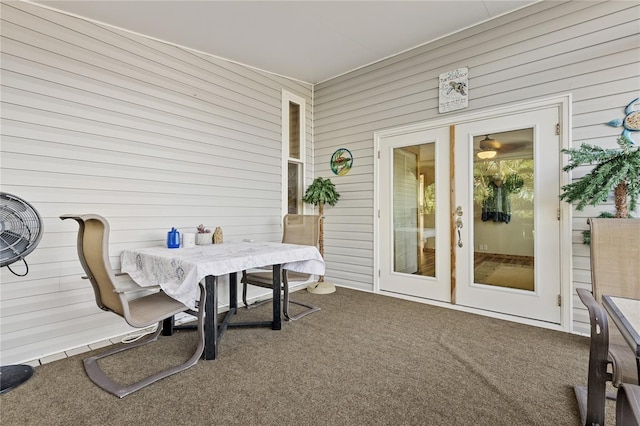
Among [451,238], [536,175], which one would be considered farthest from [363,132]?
[536,175]

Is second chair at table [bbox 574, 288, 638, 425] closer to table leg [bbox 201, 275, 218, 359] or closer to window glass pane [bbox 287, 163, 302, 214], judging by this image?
table leg [bbox 201, 275, 218, 359]

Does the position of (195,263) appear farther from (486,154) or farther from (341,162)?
(486,154)

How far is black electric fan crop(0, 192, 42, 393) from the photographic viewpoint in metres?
2.15

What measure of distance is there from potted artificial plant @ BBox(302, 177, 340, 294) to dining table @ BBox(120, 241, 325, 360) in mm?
1212

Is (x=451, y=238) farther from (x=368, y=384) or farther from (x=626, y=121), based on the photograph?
(x=368, y=384)

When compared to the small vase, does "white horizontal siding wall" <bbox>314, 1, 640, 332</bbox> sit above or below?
above

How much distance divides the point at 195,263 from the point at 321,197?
2.43m

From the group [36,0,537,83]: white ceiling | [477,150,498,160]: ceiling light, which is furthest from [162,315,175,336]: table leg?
[477,150,498,160]: ceiling light

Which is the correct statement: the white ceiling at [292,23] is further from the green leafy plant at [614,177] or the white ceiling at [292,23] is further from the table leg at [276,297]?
the table leg at [276,297]

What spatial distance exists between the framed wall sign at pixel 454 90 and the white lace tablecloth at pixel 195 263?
230cm

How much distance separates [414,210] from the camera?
400 cm

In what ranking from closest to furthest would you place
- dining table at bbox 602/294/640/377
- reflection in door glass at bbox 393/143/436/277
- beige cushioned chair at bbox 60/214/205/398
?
dining table at bbox 602/294/640/377, beige cushioned chair at bbox 60/214/205/398, reflection in door glass at bbox 393/143/436/277

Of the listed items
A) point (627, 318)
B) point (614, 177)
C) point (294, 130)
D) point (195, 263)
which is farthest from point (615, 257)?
point (294, 130)

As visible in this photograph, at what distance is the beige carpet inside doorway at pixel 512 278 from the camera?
10.3 ft
